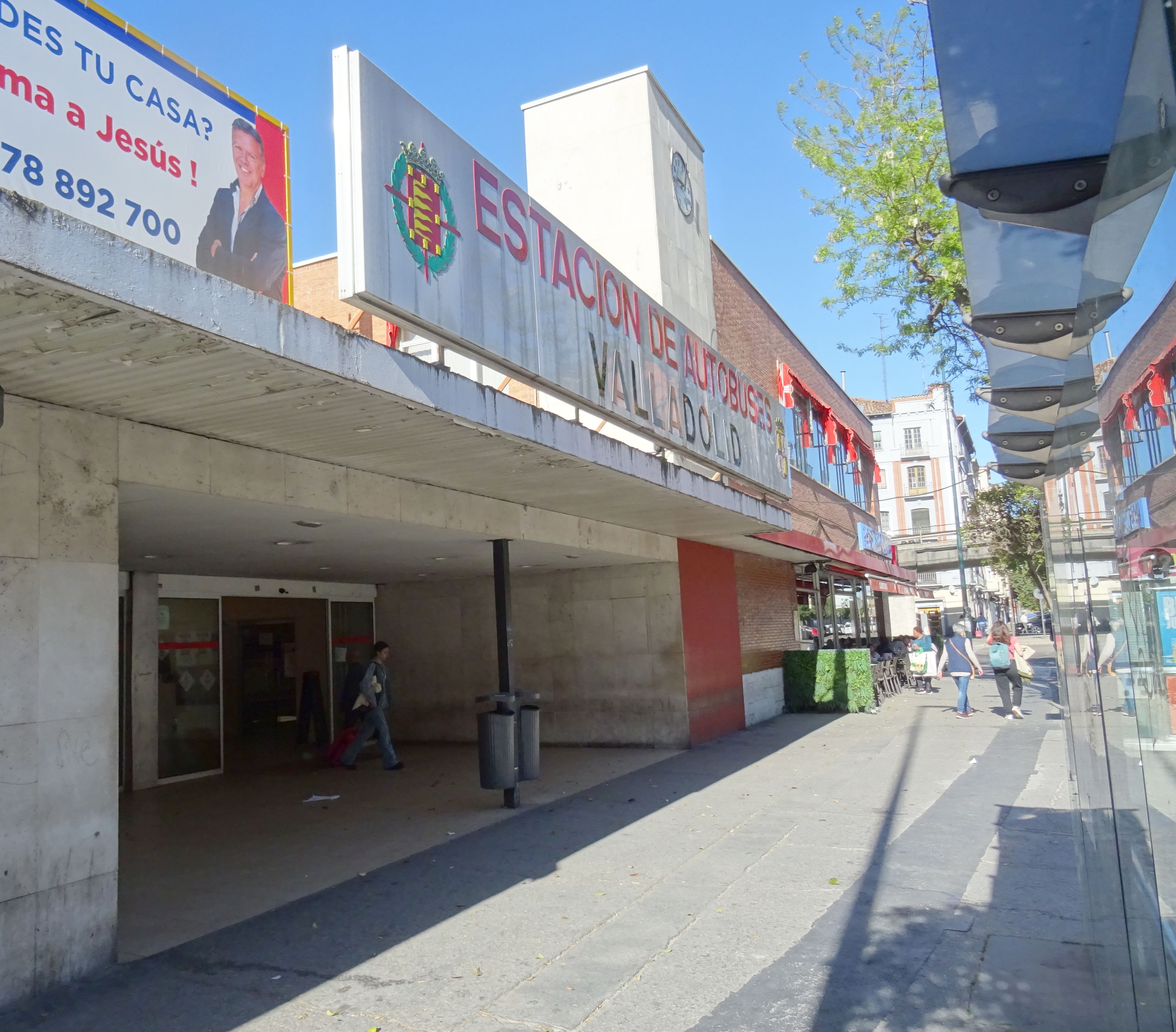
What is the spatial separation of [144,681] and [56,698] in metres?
6.86

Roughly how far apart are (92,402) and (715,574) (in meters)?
11.5

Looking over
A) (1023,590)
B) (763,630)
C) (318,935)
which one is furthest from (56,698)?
(1023,590)

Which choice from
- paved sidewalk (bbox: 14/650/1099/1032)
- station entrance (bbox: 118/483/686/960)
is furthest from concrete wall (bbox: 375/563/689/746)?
paved sidewalk (bbox: 14/650/1099/1032)

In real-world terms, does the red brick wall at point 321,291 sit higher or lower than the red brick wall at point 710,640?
higher

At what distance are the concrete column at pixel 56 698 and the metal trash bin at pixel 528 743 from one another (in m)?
4.85

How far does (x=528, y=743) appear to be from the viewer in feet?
31.8

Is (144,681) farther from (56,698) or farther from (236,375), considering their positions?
(236,375)

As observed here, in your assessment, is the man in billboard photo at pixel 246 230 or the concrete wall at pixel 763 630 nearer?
the man in billboard photo at pixel 246 230

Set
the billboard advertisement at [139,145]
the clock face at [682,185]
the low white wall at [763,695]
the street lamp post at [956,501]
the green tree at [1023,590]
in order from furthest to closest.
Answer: the green tree at [1023,590] → the street lamp post at [956,501] → the low white wall at [763,695] → the clock face at [682,185] → the billboard advertisement at [139,145]

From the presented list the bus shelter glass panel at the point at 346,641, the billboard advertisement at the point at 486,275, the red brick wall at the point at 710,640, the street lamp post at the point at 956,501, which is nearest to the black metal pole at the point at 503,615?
the billboard advertisement at the point at 486,275

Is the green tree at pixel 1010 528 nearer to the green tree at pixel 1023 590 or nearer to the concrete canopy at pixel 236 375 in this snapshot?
the green tree at pixel 1023 590

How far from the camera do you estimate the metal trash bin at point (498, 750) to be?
30.5 ft

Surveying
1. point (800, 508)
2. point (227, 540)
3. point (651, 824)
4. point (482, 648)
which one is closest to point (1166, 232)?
point (651, 824)

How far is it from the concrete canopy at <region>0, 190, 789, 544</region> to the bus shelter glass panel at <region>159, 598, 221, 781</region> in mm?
5809
